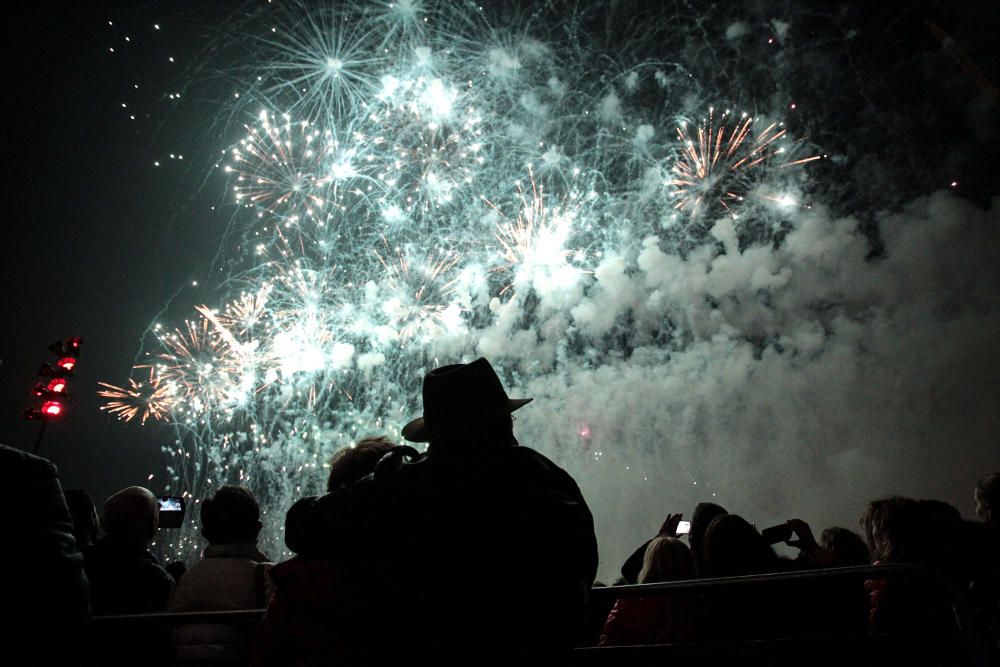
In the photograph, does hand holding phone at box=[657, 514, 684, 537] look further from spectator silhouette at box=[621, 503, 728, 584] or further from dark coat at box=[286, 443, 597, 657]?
dark coat at box=[286, 443, 597, 657]

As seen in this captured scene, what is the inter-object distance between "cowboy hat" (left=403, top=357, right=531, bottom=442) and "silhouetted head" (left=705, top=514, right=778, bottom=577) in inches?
80.3

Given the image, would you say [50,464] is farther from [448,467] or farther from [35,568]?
[448,467]

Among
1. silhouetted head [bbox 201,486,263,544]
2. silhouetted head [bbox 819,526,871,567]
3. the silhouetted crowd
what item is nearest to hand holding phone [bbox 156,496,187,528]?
silhouetted head [bbox 201,486,263,544]

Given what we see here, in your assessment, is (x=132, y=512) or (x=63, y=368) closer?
(x=132, y=512)

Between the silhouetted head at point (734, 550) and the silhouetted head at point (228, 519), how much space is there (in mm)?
2504

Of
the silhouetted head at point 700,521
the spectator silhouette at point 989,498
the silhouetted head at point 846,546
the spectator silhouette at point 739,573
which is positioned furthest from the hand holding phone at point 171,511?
the spectator silhouette at point 989,498

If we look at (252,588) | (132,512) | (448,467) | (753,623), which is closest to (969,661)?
(753,623)

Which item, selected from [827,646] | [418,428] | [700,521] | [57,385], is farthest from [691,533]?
[57,385]

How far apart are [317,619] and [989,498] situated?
432 cm

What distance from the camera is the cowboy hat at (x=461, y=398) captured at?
2111 mm

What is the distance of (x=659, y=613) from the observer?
127 inches

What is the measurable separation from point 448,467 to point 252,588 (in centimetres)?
194

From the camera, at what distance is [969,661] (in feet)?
8.05

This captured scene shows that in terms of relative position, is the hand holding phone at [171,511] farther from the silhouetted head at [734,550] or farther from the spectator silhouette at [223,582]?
the silhouetted head at [734,550]
